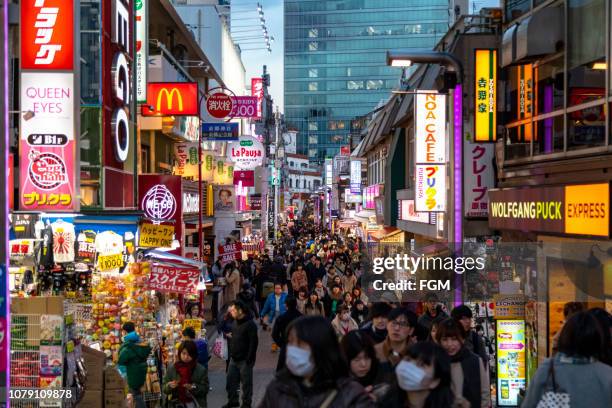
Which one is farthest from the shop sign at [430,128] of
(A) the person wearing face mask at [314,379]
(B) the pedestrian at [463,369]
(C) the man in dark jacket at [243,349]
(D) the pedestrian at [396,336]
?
(A) the person wearing face mask at [314,379]

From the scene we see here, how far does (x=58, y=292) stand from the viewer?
13578 mm

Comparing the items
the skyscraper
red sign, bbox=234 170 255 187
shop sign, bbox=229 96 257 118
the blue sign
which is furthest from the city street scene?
the skyscraper

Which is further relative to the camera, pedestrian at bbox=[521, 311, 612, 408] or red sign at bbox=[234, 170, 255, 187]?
red sign at bbox=[234, 170, 255, 187]

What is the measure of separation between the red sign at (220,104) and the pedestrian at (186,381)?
20.0 meters

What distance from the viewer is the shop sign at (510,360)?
1083 cm

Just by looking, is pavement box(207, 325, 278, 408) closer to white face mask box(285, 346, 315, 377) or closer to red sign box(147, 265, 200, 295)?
red sign box(147, 265, 200, 295)

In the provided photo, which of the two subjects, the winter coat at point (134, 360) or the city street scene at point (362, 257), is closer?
the city street scene at point (362, 257)

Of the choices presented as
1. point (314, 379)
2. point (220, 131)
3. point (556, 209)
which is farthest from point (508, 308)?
point (220, 131)

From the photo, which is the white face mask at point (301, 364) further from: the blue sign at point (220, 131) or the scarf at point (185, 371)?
the blue sign at point (220, 131)

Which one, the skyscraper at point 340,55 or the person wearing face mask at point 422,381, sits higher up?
the skyscraper at point 340,55

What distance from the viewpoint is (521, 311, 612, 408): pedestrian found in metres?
4.76

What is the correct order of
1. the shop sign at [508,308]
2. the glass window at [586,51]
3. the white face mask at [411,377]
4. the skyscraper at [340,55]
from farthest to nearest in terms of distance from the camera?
the skyscraper at [340,55] → the shop sign at [508,308] → the glass window at [586,51] → the white face mask at [411,377]

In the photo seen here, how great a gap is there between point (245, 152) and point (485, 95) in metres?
26.1

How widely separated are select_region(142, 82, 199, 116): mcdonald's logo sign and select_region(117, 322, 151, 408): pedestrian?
10907mm
